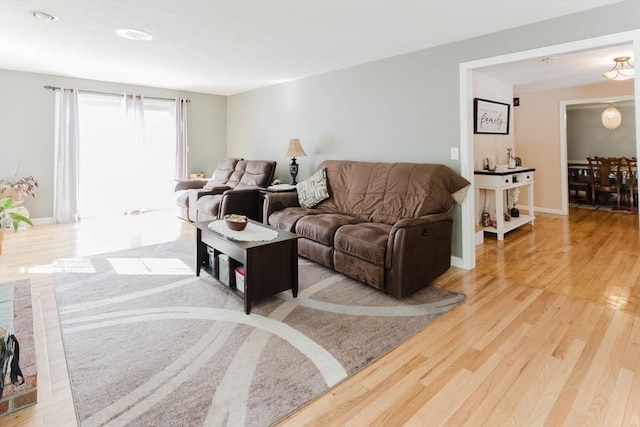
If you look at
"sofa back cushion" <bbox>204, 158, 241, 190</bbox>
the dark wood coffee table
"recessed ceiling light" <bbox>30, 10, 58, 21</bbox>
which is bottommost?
the dark wood coffee table

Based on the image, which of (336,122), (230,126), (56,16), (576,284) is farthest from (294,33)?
(230,126)

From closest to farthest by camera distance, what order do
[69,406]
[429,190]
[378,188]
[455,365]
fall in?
[69,406]
[455,365]
[429,190]
[378,188]

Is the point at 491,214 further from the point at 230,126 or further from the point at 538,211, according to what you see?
the point at 230,126

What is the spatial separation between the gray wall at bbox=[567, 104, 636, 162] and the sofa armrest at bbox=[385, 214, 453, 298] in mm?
7403

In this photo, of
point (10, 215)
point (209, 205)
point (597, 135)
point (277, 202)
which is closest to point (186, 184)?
point (209, 205)

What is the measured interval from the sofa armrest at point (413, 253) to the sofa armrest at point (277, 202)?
1.83m

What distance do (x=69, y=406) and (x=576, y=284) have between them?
144 inches

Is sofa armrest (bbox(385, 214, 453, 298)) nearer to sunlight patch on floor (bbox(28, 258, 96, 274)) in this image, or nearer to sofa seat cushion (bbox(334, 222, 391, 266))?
sofa seat cushion (bbox(334, 222, 391, 266))

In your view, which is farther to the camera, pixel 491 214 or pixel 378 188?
pixel 491 214

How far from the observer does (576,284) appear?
10.0ft

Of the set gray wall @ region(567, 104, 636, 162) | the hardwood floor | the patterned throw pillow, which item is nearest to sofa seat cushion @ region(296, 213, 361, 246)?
the patterned throw pillow

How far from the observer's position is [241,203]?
495 centimetres

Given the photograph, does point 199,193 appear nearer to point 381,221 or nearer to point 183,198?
point 183,198

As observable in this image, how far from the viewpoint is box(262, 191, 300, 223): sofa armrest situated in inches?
166
